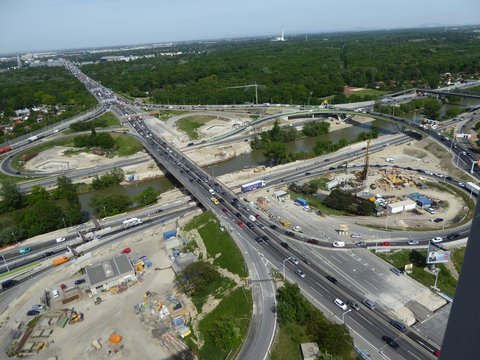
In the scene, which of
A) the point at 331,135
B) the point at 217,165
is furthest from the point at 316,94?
the point at 217,165

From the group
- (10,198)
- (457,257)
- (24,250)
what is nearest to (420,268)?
Result: (457,257)

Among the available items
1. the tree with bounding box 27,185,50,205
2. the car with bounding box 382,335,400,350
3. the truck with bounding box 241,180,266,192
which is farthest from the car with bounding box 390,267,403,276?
the tree with bounding box 27,185,50,205

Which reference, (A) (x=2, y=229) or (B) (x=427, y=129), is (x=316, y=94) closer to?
(B) (x=427, y=129)

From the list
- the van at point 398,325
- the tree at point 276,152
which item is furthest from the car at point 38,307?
the tree at point 276,152

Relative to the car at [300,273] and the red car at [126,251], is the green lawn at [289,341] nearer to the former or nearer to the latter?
the car at [300,273]

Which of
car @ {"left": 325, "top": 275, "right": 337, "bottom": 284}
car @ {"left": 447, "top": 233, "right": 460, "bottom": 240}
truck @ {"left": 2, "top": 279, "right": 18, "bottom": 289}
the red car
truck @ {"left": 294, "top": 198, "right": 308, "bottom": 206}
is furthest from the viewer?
truck @ {"left": 294, "top": 198, "right": 308, "bottom": 206}

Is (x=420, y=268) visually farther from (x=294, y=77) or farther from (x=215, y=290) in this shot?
(x=294, y=77)

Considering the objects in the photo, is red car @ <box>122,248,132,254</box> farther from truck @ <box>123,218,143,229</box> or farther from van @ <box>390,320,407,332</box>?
van @ <box>390,320,407,332</box>
